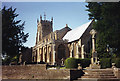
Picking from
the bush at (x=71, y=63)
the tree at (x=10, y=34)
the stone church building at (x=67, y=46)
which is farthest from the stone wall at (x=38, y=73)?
the stone church building at (x=67, y=46)

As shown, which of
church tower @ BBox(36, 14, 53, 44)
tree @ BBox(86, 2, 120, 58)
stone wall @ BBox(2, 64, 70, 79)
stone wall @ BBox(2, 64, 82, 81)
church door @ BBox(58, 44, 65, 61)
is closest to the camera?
stone wall @ BBox(2, 64, 82, 81)

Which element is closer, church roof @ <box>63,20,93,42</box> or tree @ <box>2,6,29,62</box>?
tree @ <box>2,6,29,62</box>

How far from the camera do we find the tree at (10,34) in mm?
19938

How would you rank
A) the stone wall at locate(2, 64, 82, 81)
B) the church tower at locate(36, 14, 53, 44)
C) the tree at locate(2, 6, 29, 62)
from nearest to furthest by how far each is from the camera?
the stone wall at locate(2, 64, 82, 81) < the tree at locate(2, 6, 29, 62) < the church tower at locate(36, 14, 53, 44)

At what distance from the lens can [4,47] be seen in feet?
65.1

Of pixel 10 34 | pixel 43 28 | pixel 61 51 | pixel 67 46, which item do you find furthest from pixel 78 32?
pixel 43 28

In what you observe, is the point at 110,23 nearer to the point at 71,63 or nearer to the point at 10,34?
the point at 71,63

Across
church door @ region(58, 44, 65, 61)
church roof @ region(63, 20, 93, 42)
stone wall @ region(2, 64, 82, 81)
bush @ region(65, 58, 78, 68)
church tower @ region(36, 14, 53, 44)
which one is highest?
church tower @ region(36, 14, 53, 44)

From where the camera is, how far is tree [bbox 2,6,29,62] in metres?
19.9

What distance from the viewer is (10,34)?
2075 cm

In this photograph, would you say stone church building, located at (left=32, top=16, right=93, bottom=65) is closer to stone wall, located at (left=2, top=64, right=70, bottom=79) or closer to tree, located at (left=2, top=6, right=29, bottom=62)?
tree, located at (left=2, top=6, right=29, bottom=62)

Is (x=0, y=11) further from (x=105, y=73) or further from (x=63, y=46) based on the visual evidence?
(x=63, y=46)

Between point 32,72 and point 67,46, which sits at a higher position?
point 67,46

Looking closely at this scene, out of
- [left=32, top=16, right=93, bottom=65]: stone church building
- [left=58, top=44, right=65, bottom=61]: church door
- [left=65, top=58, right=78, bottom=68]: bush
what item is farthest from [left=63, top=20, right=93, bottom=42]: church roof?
[left=65, top=58, right=78, bottom=68]: bush
